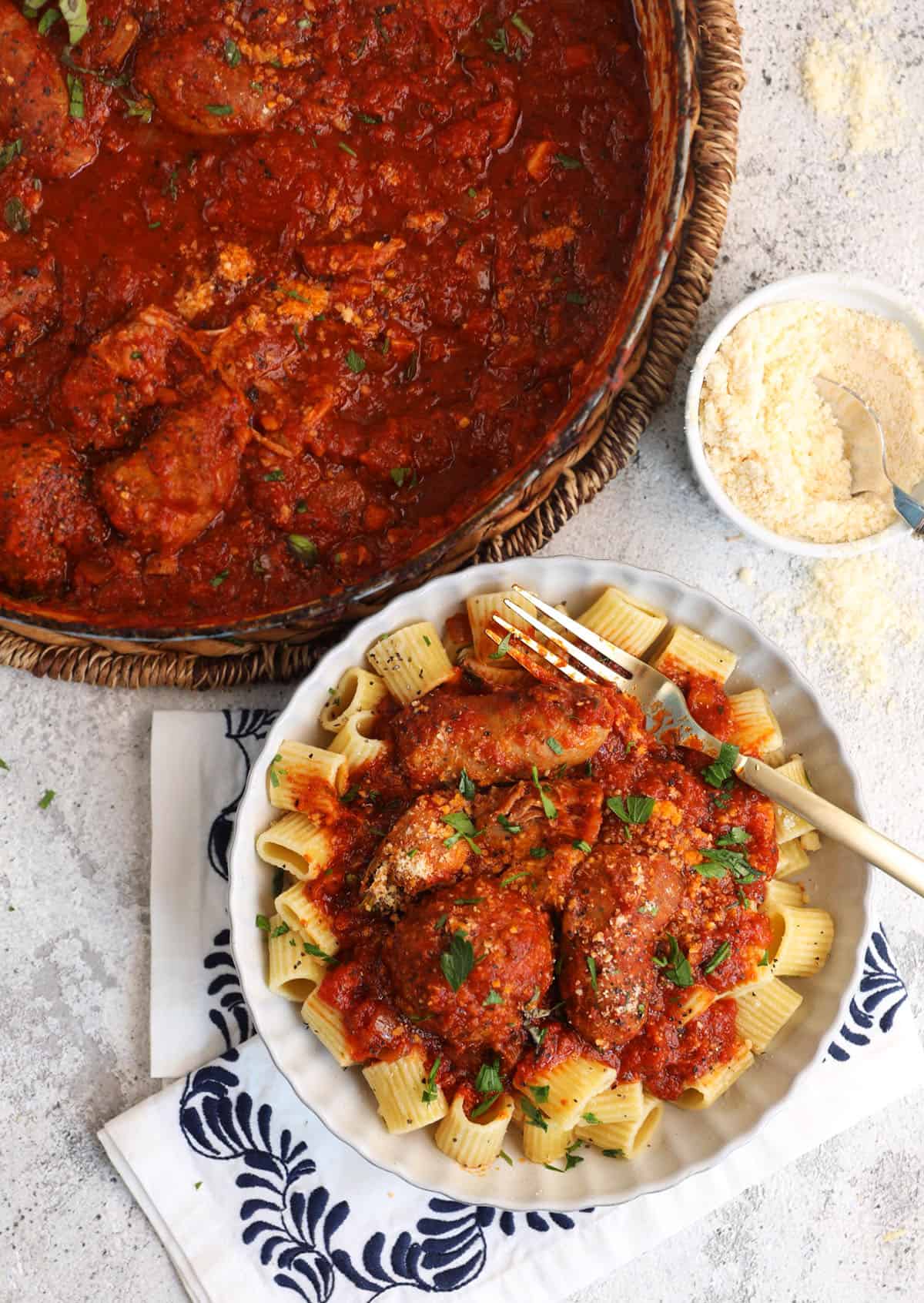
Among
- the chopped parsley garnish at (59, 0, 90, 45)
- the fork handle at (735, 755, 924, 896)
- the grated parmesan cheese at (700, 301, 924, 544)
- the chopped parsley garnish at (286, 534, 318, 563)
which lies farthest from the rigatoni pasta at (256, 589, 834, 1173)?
A: the chopped parsley garnish at (59, 0, 90, 45)

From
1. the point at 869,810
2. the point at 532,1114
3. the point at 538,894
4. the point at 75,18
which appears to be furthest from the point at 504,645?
the point at 75,18

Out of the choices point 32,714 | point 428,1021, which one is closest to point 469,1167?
point 428,1021

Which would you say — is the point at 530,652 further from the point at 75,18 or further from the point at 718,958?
the point at 75,18

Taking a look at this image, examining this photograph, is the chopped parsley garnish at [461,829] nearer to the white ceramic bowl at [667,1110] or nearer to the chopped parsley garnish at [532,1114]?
the white ceramic bowl at [667,1110]

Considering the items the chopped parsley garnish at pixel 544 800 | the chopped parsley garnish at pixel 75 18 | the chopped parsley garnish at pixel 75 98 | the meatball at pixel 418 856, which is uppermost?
the chopped parsley garnish at pixel 75 18

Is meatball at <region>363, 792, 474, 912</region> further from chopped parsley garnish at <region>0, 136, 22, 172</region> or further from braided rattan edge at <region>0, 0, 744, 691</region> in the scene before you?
chopped parsley garnish at <region>0, 136, 22, 172</region>

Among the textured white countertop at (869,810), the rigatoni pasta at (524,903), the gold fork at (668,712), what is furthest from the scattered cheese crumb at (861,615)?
the gold fork at (668,712)

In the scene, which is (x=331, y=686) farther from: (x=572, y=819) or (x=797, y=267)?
(x=797, y=267)
